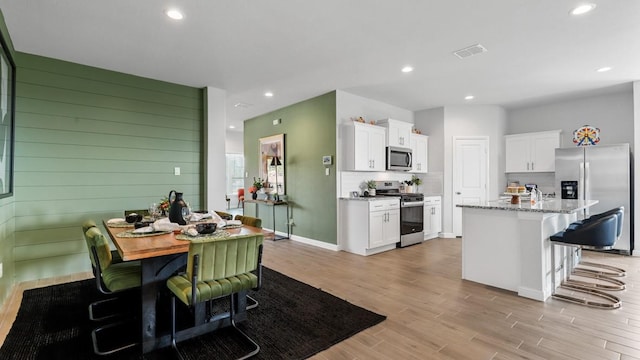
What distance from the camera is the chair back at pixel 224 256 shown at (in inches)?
75.7

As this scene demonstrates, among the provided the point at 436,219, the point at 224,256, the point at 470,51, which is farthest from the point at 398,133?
the point at 224,256

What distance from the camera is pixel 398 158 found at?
5.71m

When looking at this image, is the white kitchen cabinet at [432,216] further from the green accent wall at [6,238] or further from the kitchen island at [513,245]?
the green accent wall at [6,238]

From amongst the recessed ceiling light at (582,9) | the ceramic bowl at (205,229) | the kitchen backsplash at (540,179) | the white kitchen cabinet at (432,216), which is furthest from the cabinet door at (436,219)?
the ceramic bowl at (205,229)

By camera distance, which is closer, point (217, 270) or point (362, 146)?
point (217, 270)

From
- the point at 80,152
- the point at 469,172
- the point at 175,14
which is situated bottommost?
the point at 469,172

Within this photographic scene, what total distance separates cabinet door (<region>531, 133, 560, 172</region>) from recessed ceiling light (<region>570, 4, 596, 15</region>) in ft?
12.0

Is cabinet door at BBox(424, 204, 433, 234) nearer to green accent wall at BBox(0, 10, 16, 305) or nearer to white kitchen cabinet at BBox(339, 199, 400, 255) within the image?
white kitchen cabinet at BBox(339, 199, 400, 255)

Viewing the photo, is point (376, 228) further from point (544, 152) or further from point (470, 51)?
point (544, 152)

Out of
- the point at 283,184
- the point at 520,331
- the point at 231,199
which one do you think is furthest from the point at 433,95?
the point at 231,199

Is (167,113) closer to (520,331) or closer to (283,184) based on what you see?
(283,184)

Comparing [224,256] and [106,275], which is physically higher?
[224,256]

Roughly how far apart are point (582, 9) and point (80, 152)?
5.59 metres

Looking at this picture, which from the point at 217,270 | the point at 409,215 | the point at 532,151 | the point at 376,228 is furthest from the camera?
the point at 532,151
